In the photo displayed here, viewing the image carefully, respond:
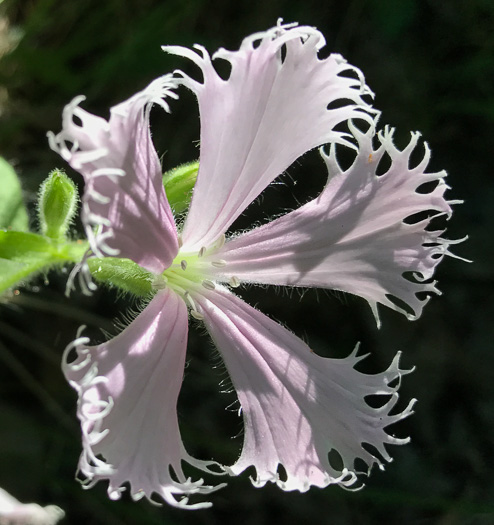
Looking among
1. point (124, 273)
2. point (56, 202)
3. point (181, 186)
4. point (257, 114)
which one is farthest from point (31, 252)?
point (257, 114)

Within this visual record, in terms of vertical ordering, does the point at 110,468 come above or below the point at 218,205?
below

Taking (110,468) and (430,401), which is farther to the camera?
(430,401)

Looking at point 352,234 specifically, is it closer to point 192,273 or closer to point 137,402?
point 192,273

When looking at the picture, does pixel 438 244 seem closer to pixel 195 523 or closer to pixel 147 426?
pixel 147 426

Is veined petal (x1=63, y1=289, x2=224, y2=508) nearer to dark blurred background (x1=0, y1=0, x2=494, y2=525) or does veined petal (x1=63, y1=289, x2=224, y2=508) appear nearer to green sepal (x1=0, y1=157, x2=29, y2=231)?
green sepal (x1=0, y1=157, x2=29, y2=231)

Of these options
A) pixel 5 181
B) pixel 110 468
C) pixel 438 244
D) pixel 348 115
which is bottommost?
A: pixel 110 468

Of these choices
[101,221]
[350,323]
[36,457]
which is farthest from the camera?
[350,323]

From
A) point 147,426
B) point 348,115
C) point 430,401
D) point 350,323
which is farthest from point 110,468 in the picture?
point 430,401

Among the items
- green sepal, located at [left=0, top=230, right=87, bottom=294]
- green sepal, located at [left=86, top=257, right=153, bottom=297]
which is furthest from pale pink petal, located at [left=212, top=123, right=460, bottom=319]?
green sepal, located at [left=0, top=230, right=87, bottom=294]

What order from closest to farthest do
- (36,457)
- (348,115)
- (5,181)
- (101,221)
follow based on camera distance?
(101,221)
(348,115)
(5,181)
(36,457)
